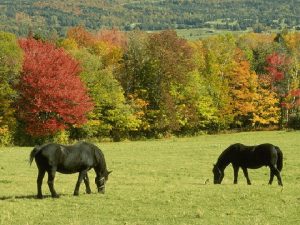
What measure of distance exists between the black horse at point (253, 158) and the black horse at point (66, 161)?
6.42 m

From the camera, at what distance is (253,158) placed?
2300 cm

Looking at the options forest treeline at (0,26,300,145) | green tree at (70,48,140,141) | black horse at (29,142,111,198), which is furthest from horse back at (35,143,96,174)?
green tree at (70,48,140,141)

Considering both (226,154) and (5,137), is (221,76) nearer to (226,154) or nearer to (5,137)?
(5,137)

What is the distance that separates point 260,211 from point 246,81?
56956 millimetres

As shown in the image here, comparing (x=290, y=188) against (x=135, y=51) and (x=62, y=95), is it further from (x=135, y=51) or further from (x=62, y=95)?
(x=135, y=51)

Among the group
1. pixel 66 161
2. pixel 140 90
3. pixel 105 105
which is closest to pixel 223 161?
pixel 66 161

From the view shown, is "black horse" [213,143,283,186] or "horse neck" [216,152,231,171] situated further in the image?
"horse neck" [216,152,231,171]

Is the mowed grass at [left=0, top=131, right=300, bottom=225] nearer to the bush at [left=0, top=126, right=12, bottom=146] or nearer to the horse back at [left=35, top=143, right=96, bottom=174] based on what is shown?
the horse back at [left=35, top=143, right=96, bottom=174]

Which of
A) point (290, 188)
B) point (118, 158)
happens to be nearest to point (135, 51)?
point (118, 158)

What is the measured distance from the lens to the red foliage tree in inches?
2066

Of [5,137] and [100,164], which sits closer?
[100,164]

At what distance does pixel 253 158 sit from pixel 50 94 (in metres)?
32.8

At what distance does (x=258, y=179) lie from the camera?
1089 inches

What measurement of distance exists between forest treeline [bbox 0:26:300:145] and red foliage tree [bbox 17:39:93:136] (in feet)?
0.33
